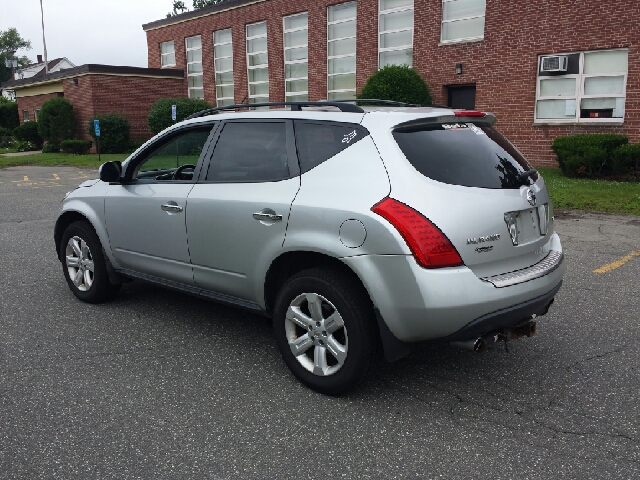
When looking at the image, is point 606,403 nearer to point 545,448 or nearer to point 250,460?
point 545,448

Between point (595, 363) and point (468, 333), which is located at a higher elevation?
point (468, 333)

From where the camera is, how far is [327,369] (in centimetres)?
359

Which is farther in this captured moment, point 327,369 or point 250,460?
point 327,369

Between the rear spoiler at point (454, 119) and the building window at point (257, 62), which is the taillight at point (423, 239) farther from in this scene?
the building window at point (257, 62)

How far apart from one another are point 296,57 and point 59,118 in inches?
512

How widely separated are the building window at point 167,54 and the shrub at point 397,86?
15442 millimetres

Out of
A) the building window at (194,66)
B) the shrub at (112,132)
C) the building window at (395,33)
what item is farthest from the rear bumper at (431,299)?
the building window at (194,66)

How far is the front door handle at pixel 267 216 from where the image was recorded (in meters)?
3.72

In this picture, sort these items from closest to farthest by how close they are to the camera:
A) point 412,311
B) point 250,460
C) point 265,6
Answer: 1. point 250,460
2. point 412,311
3. point 265,6

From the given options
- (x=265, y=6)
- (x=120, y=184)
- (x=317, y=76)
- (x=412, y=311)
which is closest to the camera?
(x=412, y=311)

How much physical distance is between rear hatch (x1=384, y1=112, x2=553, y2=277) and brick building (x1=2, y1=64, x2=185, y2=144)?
2846 centimetres

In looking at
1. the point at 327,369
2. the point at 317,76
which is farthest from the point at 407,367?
the point at 317,76

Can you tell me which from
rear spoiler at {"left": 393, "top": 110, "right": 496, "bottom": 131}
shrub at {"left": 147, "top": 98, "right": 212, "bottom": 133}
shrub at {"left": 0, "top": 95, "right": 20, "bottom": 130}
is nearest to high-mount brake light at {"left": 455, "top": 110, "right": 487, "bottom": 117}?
rear spoiler at {"left": 393, "top": 110, "right": 496, "bottom": 131}

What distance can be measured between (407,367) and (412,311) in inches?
37.8
